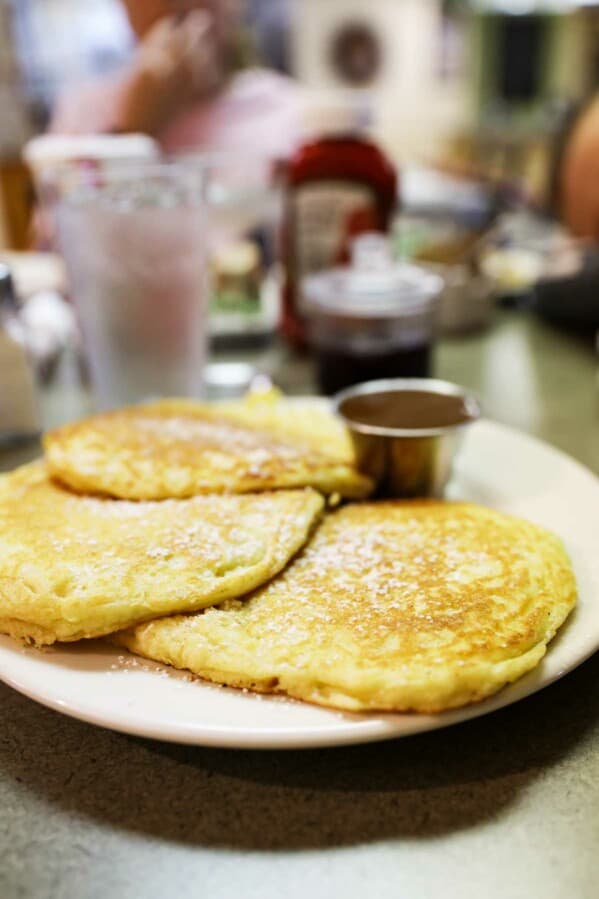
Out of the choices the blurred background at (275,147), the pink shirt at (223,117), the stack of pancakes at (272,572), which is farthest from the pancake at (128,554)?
the pink shirt at (223,117)

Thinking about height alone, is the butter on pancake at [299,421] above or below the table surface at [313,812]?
above

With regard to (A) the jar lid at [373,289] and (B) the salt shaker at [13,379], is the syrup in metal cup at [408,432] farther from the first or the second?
(B) the salt shaker at [13,379]

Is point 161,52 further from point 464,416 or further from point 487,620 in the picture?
point 487,620

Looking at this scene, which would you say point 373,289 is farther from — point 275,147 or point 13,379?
point 275,147

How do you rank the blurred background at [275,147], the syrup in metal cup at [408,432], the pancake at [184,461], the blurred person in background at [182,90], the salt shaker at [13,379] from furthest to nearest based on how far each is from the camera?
the blurred person in background at [182,90] → the blurred background at [275,147] → the salt shaker at [13,379] → the syrup in metal cup at [408,432] → the pancake at [184,461]

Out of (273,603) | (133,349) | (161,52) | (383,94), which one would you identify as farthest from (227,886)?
(383,94)

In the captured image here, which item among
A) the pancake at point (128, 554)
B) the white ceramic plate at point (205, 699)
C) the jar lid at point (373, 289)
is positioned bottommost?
the white ceramic plate at point (205, 699)
